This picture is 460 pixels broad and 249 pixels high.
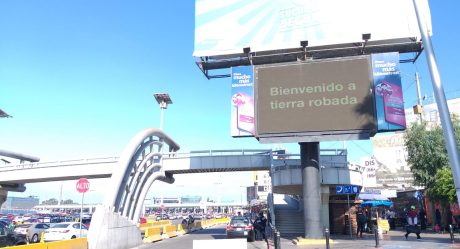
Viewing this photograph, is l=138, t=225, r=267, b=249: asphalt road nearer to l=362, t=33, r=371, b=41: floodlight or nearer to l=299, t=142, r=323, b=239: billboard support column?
l=299, t=142, r=323, b=239: billboard support column

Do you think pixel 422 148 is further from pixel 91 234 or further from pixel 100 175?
pixel 100 175

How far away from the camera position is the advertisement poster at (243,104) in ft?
76.7

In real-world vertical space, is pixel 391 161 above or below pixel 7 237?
above

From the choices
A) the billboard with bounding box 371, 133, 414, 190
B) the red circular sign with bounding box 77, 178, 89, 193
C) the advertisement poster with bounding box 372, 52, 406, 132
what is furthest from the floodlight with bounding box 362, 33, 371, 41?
the billboard with bounding box 371, 133, 414, 190

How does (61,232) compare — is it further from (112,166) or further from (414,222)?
(414,222)

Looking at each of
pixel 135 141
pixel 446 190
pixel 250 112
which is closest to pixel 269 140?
pixel 250 112

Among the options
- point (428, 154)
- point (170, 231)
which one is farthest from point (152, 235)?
point (428, 154)

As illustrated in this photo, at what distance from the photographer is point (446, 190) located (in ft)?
83.4

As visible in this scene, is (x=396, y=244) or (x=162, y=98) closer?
(x=396, y=244)

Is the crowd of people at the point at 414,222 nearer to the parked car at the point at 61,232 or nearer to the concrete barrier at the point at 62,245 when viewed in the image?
the concrete barrier at the point at 62,245

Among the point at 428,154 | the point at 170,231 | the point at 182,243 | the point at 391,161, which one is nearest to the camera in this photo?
the point at 182,243

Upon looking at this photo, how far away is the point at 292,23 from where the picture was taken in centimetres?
2688

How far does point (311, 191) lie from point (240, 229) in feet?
19.7

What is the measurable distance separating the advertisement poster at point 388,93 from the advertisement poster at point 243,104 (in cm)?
687
